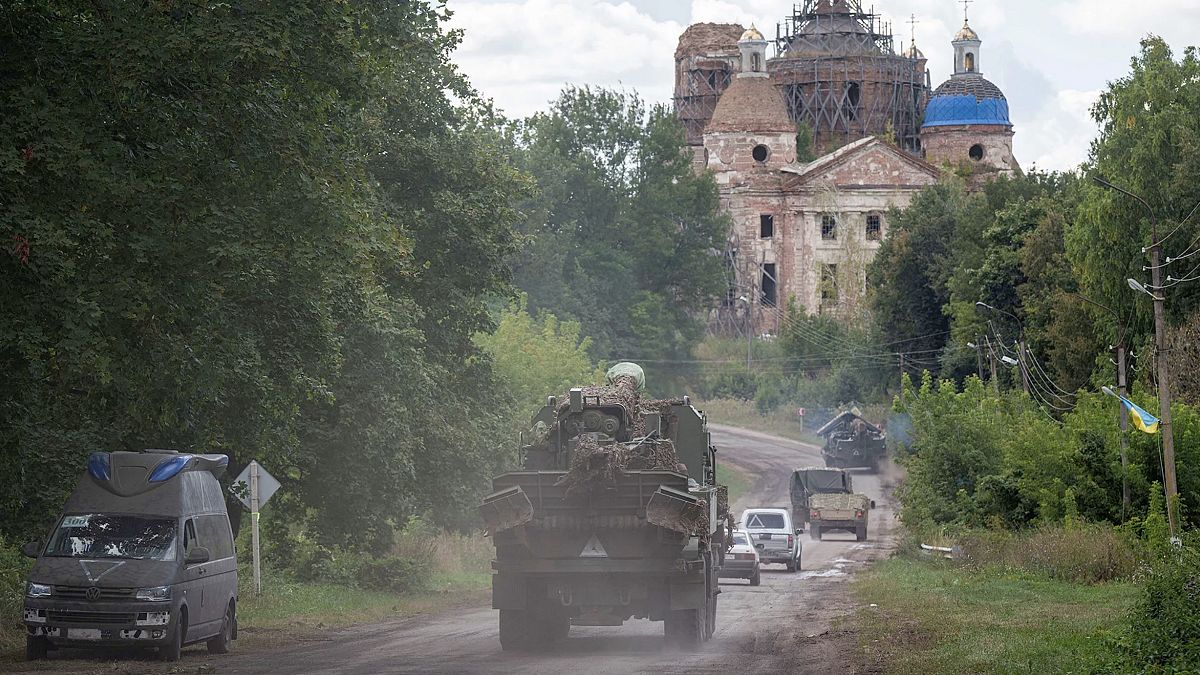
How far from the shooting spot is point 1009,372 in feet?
218

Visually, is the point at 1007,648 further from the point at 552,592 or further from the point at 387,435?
the point at 387,435

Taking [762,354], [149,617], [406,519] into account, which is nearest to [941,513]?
[406,519]

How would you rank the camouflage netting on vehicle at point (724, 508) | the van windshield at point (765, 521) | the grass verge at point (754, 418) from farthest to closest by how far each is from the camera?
the grass verge at point (754, 418) → the van windshield at point (765, 521) → the camouflage netting on vehicle at point (724, 508)

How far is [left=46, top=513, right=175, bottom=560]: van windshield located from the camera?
19469mm

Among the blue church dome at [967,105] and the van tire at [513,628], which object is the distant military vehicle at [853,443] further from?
the van tire at [513,628]

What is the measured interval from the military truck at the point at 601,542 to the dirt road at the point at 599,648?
465 mm

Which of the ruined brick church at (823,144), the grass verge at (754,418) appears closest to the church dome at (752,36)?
the ruined brick church at (823,144)

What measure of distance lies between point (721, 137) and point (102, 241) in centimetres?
9503

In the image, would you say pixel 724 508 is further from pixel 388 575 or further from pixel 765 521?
pixel 765 521

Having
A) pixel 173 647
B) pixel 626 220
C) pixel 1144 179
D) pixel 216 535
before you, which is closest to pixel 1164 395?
pixel 1144 179

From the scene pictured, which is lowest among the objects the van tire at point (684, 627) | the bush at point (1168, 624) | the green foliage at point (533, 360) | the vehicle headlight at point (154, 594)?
the van tire at point (684, 627)

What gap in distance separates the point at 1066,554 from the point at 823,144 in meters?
87.2

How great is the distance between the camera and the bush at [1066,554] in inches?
1282

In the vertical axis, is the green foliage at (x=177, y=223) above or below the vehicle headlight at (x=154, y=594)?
above
